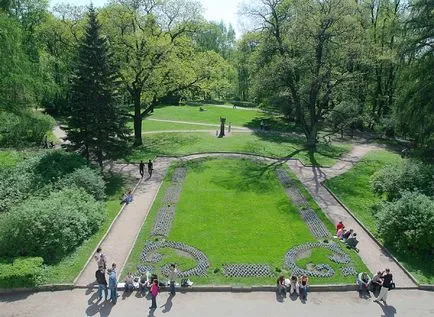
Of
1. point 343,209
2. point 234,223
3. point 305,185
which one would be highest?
point 305,185

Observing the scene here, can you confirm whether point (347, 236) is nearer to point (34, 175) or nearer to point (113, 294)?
point (113, 294)

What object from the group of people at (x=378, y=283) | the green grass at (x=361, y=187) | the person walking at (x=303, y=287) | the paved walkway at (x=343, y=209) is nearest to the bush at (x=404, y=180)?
the green grass at (x=361, y=187)

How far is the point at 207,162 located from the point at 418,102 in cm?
1725

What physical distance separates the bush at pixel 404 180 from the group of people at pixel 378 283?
→ 28.1 feet

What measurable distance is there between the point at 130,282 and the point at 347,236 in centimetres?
→ 1168

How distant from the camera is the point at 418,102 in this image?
3161 cm

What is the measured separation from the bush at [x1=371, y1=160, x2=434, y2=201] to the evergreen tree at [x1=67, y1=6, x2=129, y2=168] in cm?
1890

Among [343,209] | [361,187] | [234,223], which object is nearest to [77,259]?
[234,223]

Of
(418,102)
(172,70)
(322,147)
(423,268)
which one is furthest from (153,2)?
(423,268)

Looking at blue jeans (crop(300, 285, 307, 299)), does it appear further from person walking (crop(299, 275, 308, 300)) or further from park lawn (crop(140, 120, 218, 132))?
park lawn (crop(140, 120, 218, 132))

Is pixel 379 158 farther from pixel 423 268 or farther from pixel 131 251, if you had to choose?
pixel 131 251

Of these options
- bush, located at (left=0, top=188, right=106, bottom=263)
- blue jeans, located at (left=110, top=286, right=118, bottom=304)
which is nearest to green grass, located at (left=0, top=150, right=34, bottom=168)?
bush, located at (left=0, top=188, right=106, bottom=263)

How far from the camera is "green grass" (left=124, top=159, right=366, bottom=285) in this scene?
2017 cm

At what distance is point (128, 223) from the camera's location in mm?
24172
